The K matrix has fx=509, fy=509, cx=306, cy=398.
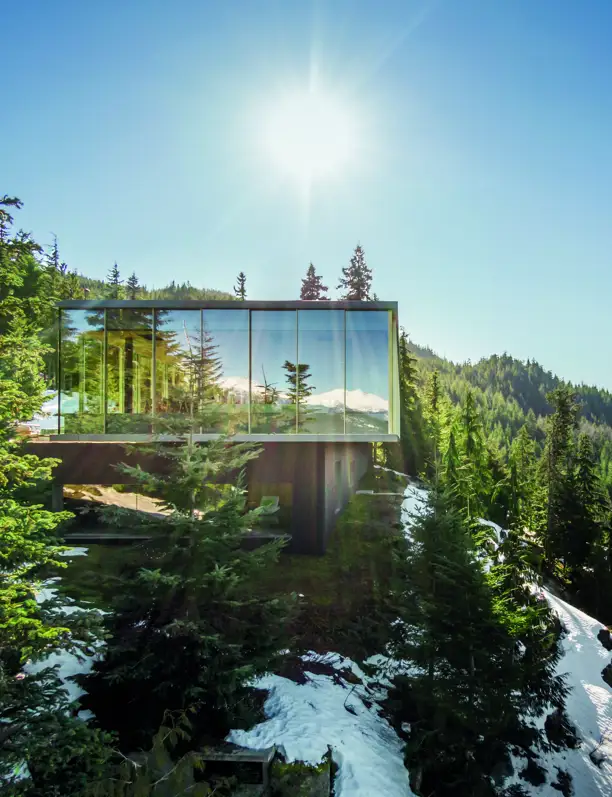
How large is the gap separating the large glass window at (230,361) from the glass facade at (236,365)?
0.09 feet

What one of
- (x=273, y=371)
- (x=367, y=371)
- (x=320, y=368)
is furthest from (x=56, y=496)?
(x=367, y=371)

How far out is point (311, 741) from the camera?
880 centimetres

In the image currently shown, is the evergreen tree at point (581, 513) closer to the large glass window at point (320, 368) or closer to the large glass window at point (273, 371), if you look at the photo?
the large glass window at point (320, 368)

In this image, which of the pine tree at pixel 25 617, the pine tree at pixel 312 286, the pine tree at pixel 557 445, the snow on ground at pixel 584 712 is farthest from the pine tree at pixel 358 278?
the pine tree at pixel 25 617

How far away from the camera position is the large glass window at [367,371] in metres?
13.8

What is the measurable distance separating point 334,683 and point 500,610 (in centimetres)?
372

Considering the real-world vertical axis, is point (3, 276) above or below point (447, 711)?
above

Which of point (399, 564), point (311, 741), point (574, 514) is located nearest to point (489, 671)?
point (399, 564)

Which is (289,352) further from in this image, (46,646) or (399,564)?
(46,646)

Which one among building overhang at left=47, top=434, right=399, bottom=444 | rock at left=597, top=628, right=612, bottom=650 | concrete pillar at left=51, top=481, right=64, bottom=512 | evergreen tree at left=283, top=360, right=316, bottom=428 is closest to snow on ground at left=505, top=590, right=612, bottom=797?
rock at left=597, top=628, right=612, bottom=650

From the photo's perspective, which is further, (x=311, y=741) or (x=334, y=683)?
(x=334, y=683)

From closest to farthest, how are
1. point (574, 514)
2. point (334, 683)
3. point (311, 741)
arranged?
point (311, 741)
point (334, 683)
point (574, 514)

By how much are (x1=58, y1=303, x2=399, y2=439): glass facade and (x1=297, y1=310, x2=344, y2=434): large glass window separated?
0.09 feet

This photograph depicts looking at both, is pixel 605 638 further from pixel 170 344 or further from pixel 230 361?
pixel 170 344
